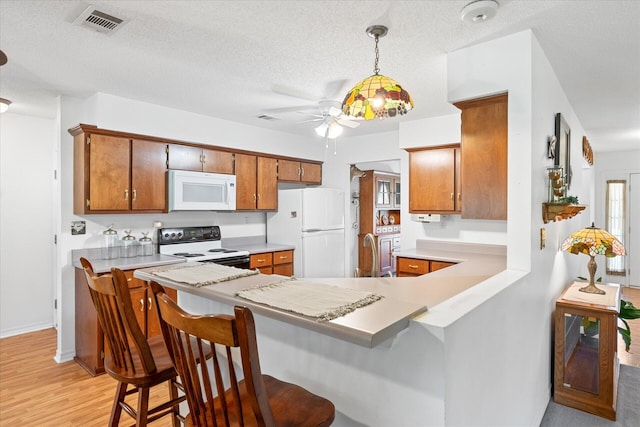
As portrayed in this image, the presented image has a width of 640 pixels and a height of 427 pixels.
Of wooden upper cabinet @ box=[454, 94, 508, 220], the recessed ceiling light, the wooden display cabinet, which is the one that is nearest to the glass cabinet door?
the wooden display cabinet

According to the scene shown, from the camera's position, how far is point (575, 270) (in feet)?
13.0

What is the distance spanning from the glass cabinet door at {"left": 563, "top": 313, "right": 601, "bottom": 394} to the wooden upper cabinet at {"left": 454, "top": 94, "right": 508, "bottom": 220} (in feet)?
3.47

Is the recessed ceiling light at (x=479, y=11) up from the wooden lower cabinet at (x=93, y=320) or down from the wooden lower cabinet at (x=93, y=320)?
up

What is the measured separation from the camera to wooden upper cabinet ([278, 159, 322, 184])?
16.1 feet

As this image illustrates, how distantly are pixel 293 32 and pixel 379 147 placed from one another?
3.03 m

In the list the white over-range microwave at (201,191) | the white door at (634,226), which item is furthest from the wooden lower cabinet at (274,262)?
the white door at (634,226)

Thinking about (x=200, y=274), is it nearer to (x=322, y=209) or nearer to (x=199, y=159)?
(x=199, y=159)

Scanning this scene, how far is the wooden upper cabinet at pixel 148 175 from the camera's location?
3.46m

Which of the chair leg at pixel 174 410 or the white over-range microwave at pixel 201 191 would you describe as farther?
the white over-range microwave at pixel 201 191

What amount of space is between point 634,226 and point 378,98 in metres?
6.52

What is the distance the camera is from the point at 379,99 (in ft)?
6.31

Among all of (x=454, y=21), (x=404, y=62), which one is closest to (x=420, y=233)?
(x=404, y=62)

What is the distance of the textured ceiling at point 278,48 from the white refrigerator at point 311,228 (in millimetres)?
1460

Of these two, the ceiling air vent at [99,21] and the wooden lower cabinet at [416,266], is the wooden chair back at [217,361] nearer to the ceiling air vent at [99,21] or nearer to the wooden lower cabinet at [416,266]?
the ceiling air vent at [99,21]
